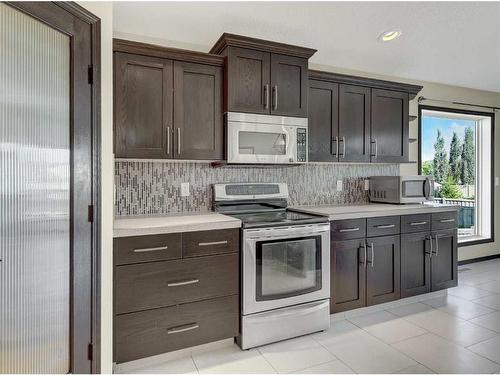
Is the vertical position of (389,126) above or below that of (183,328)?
above

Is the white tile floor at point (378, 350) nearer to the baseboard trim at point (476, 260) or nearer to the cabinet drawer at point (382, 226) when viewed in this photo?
the cabinet drawer at point (382, 226)

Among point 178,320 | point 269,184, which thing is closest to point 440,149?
point 269,184

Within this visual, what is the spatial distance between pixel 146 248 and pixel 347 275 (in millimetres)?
1718

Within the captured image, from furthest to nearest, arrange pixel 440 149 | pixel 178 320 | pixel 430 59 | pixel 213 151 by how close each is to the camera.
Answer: pixel 440 149 < pixel 430 59 < pixel 213 151 < pixel 178 320

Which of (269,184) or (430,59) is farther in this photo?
(430,59)

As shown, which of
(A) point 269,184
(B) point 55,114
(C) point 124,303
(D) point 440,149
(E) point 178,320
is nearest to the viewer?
(B) point 55,114

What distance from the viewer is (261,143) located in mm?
2699

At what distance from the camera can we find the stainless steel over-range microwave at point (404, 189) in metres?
3.32

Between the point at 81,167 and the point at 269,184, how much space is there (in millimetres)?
1770

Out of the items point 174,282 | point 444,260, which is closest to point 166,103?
point 174,282

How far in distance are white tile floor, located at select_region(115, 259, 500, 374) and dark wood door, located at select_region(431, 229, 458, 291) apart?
312 mm

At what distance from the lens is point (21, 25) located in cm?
144

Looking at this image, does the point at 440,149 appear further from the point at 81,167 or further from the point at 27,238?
the point at 27,238

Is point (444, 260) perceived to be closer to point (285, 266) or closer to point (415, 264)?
point (415, 264)
